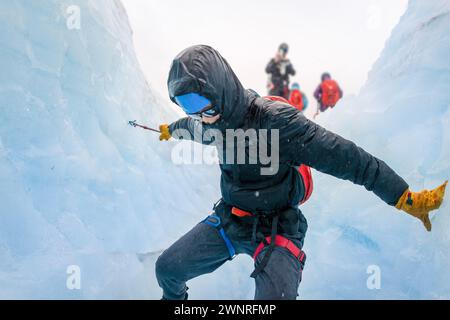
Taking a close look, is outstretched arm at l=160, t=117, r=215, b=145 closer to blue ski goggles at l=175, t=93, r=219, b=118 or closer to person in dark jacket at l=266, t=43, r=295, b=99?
blue ski goggles at l=175, t=93, r=219, b=118

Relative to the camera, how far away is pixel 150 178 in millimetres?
2971

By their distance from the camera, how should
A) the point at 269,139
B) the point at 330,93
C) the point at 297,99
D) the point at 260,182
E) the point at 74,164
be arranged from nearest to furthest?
the point at 269,139 → the point at 260,182 → the point at 74,164 → the point at 330,93 → the point at 297,99

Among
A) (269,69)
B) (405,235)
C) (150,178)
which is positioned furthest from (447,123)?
(269,69)

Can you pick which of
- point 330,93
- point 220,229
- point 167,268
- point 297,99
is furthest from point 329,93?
point 167,268

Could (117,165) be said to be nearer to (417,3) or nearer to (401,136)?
(401,136)

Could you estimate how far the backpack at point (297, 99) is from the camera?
21.7 ft

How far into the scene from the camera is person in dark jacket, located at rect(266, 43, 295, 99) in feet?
20.2

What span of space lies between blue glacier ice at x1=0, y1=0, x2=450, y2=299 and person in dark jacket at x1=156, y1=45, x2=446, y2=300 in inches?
31.7

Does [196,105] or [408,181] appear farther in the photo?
[408,181]

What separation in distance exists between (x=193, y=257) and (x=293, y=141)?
67cm

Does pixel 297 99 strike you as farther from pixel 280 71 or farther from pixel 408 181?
pixel 408 181

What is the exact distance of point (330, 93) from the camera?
20.3 ft

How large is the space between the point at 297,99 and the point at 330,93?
2.05 feet

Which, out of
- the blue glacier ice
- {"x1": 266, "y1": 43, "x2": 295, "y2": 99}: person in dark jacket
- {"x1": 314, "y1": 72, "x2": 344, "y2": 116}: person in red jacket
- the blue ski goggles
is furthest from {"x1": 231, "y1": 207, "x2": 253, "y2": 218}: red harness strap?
{"x1": 314, "y1": 72, "x2": 344, "y2": 116}: person in red jacket
